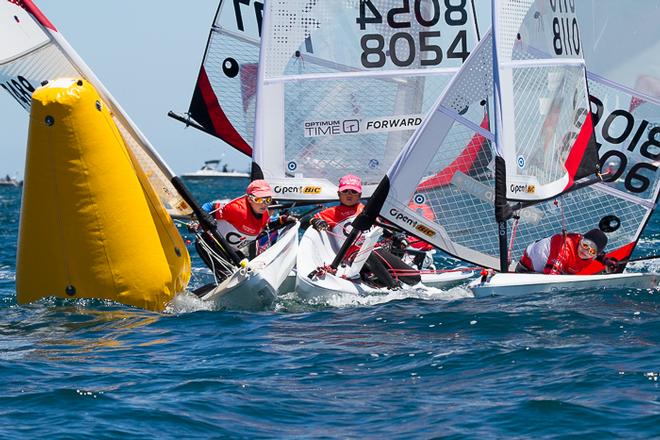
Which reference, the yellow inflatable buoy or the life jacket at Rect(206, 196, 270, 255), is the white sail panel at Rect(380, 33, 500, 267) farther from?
the yellow inflatable buoy

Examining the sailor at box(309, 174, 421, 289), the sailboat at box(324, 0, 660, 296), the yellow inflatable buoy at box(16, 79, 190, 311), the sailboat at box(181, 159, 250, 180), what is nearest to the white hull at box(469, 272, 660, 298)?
the sailboat at box(324, 0, 660, 296)

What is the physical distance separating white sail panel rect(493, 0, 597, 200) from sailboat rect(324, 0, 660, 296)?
0.01 m

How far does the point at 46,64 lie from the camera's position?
36.1 feet

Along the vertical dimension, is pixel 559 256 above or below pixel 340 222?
below

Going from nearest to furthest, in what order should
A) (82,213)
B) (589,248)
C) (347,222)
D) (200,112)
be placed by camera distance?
(82,213), (589,248), (347,222), (200,112)

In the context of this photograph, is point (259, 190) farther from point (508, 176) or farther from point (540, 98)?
point (540, 98)

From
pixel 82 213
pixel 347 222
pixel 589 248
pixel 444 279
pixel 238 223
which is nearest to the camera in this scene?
pixel 82 213

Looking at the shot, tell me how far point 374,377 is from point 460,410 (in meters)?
0.97

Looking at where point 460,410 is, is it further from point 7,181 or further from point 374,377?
point 7,181

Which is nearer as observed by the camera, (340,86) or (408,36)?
(340,86)

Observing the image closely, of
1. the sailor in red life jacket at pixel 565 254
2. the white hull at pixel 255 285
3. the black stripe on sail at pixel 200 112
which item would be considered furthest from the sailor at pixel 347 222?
the black stripe on sail at pixel 200 112

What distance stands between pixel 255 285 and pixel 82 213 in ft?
5.35

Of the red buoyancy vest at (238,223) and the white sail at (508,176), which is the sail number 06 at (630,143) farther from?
the red buoyancy vest at (238,223)

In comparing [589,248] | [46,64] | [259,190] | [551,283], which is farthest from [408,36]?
[46,64]
